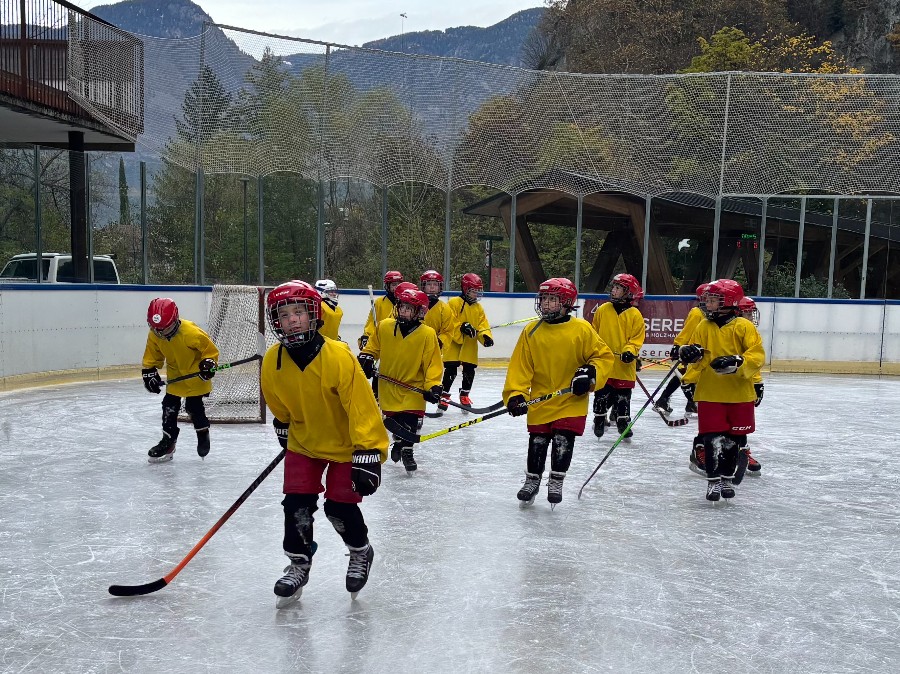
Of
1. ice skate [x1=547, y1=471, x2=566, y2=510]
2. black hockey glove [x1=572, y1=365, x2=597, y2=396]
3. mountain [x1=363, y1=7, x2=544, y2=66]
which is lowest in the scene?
ice skate [x1=547, y1=471, x2=566, y2=510]

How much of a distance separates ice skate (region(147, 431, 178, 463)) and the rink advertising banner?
735 centimetres

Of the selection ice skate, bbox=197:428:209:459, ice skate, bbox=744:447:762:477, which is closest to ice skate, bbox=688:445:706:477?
ice skate, bbox=744:447:762:477

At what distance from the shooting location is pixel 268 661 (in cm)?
303

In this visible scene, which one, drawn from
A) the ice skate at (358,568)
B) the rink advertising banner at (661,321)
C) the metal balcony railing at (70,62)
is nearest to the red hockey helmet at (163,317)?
the ice skate at (358,568)

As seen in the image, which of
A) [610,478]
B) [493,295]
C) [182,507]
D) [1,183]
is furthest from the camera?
[493,295]

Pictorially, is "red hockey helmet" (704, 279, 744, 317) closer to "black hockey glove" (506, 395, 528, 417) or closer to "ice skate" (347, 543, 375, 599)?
"black hockey glove" (506, 395, 528, 417)

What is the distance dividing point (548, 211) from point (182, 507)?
9211mm

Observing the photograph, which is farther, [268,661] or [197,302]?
[197,302]

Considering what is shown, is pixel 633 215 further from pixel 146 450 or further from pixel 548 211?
pixel 146 450

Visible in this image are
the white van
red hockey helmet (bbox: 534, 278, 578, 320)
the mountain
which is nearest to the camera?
red hockey helmet (bbox: 534, 278, 578, 320)

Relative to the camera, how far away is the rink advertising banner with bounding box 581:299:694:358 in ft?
40.4

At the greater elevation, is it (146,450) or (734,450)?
(734,450)

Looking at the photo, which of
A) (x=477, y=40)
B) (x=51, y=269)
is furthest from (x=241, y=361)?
(x=477, y=40)

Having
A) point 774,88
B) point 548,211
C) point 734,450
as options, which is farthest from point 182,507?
point 774,88
